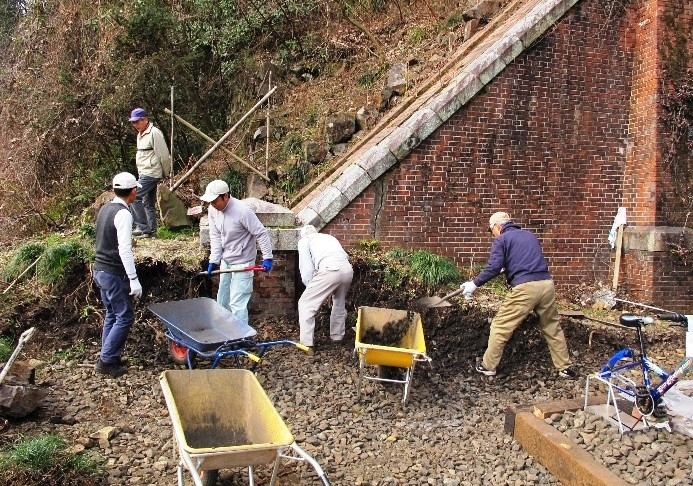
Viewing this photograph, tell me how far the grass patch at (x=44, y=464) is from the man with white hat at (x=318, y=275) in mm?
2860

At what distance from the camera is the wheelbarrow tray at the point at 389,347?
5262 mm

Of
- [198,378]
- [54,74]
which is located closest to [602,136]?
[198,378]

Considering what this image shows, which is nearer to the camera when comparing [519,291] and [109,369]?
[109,369]

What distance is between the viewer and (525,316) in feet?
20.8

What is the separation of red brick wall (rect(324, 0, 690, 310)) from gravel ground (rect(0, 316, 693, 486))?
2.43m

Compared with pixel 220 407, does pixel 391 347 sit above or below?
above

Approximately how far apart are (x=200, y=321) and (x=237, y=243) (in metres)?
1.04

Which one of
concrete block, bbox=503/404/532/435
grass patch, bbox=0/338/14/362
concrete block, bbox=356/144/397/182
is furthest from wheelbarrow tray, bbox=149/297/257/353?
concrete block, bbox=356/144/397/182

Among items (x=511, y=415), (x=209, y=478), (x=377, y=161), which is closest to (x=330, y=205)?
(x=377, y=161)

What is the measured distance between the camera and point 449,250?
28.1ft

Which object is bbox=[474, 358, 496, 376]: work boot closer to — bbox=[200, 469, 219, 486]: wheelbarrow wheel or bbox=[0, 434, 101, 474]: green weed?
bbox=[200, 469, 219, 486]: wheelbarrow wheel

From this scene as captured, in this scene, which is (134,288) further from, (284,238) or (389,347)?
(389,347)

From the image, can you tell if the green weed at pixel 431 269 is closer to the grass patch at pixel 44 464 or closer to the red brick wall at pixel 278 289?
the red brick wall at pixel 278 289

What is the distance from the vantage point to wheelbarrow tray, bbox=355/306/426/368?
5262 millimetres
